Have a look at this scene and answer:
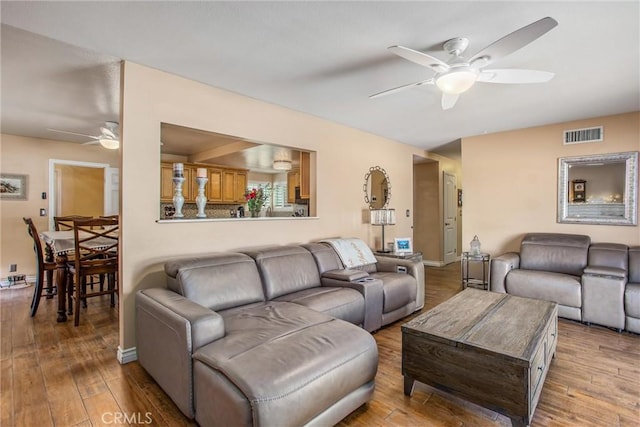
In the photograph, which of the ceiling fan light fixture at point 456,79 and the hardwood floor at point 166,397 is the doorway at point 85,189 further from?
the ceiling fan light fixture at point 456,79

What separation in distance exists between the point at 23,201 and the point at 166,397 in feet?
16.9

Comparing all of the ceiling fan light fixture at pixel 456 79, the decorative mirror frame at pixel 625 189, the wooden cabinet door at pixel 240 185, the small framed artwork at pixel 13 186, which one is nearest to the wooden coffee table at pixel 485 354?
the ceiling fan light fixture at pixel 456 79

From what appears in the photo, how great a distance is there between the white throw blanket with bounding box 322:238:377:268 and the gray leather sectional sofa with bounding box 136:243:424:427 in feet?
1.65

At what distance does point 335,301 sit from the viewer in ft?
8.54

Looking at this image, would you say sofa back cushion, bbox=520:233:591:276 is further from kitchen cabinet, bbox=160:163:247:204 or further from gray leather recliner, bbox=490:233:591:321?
kitchen cabinet, bbox=160:163:247:204

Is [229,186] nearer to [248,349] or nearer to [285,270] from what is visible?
[285,270]

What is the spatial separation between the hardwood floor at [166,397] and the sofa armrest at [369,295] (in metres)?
0.19

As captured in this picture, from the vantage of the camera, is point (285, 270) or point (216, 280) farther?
point (285, 270)

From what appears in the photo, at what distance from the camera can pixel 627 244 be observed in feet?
12.4

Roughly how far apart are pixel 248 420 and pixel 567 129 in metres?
5.15

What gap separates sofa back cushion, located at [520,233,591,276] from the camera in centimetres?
372

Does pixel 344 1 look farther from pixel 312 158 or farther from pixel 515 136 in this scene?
pixel 515 136

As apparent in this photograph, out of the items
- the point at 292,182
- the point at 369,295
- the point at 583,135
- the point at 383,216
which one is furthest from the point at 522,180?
the point at 292,182

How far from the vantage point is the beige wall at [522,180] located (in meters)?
3.88
